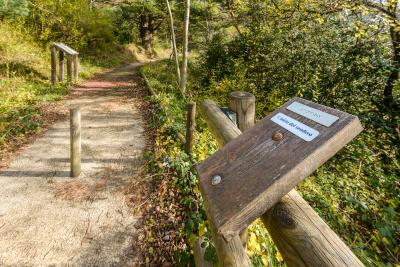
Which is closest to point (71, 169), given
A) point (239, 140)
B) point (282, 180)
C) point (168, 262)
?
point (168, 262)

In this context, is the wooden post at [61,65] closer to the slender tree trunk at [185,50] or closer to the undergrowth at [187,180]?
the undergrowth at [187,180]

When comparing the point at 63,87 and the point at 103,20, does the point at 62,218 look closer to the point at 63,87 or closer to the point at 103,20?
the point at 63,87

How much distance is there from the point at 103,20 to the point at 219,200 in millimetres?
19120

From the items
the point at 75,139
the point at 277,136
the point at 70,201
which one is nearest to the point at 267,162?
the point at 277,136

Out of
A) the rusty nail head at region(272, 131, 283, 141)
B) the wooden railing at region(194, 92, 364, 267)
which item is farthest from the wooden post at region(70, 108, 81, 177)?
the rusty nail head at region(272, 131, 283, 141)

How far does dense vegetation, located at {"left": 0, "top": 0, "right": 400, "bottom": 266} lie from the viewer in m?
3.58

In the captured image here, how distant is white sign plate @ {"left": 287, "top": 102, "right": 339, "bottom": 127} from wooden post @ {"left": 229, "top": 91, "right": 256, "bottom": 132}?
92cm

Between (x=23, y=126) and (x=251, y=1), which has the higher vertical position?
(x=251, y=1)

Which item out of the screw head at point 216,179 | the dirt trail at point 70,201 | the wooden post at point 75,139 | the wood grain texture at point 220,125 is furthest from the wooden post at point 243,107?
the wooden post at point 75,139

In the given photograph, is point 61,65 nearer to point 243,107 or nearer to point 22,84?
point 22,84

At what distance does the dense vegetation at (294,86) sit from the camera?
3.58 m

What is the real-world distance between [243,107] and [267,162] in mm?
1308

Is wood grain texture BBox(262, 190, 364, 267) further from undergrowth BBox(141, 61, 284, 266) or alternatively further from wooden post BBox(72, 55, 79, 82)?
wooden post BBox(72, 55, 79, 82)

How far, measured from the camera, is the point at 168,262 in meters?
3.26
